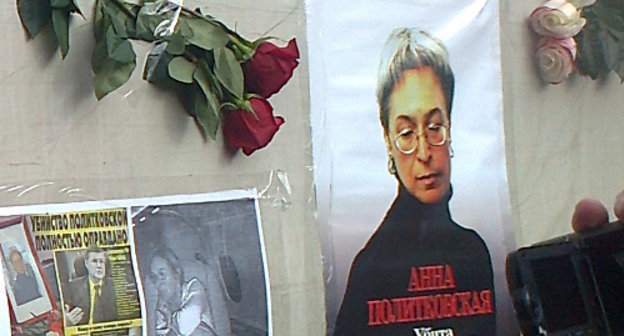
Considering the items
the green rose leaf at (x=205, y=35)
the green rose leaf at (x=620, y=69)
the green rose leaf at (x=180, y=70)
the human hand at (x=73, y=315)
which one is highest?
the green rose leaf at (x=620, y=69)

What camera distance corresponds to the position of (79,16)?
4.14 ft

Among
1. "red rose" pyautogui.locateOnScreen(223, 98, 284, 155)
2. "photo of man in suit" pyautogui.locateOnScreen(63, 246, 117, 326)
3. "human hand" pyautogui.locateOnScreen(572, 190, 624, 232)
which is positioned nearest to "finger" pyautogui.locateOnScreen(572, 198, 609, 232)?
"human hand" pyautogui.locateOnScreen(572, 190, 624, 232)

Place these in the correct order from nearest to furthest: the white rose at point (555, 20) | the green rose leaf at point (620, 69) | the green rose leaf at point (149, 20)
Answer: the green rose leaf at point (149, 20) < the white rose at point (555, 20) < the green rose leaf at point (620, 69)

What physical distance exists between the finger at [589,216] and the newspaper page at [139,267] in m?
0.45

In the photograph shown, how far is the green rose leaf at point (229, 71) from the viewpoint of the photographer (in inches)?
52.6

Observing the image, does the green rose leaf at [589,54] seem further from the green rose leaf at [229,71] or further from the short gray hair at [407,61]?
the green rose leaf at [229,71]

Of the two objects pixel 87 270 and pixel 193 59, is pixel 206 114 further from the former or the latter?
pixel 87 270

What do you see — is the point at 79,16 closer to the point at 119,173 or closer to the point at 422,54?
the point at 119,173

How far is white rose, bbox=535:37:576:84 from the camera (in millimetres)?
1809

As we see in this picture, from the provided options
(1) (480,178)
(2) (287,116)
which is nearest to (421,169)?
(1) (480,178)

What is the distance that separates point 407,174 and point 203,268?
0.42 m

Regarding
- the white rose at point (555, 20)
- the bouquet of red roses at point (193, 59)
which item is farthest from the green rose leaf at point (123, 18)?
the white rose at point (555, 20)

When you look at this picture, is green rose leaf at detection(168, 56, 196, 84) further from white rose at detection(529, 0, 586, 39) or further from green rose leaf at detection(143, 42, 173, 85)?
white rose at detection(529, 0, 586, 39)

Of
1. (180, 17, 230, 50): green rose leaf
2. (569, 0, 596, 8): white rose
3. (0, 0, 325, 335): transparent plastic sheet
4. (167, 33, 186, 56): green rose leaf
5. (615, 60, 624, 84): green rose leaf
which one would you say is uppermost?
(569, 0, 596, 8): white rose
